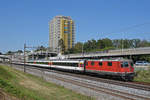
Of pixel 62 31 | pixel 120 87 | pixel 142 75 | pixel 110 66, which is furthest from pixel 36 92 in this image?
pixel 62 31

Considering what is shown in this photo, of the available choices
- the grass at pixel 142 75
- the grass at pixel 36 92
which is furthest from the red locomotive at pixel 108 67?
the grass at pixel 36 92

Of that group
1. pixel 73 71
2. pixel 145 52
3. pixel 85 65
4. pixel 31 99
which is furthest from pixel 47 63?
pixel 31 99

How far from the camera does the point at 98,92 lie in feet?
59.5

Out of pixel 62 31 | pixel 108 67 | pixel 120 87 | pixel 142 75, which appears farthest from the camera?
pixel 62 31

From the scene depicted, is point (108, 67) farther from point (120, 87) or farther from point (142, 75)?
point (120, 87)

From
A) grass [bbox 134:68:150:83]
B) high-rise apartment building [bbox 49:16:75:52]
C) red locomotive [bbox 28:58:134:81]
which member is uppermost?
high-rise apartment building [bbox 49:16:75:52]

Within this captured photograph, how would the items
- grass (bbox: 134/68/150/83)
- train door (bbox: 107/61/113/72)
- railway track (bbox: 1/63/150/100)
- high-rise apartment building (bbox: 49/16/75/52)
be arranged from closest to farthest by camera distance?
railway track (bbox: 1/63/150/100) < train door (bbox: 107/61/113/72) < grass (bbox: 134/68/150/83) < high-rise apartment building (bbox: 49/16/75/52)

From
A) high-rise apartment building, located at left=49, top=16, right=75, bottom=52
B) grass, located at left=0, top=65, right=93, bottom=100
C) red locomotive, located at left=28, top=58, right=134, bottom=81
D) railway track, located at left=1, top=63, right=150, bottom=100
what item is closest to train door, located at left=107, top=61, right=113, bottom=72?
red locomotive, located at left=28, top=58, right=134, bottom=81

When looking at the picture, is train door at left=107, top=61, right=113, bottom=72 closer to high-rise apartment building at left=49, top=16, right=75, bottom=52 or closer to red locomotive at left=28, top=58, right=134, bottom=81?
red locomotive at left=28, top=58, right=134, bottom=81

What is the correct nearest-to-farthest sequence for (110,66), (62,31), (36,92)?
(36,92) → (110,66) → (62,31)

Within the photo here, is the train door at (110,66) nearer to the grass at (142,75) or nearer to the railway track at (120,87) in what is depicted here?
the railway track at (120,87)

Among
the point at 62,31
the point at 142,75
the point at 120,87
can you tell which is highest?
the point at 62,31

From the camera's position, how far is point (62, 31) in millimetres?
162125

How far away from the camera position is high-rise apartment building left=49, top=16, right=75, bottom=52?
162 metres
